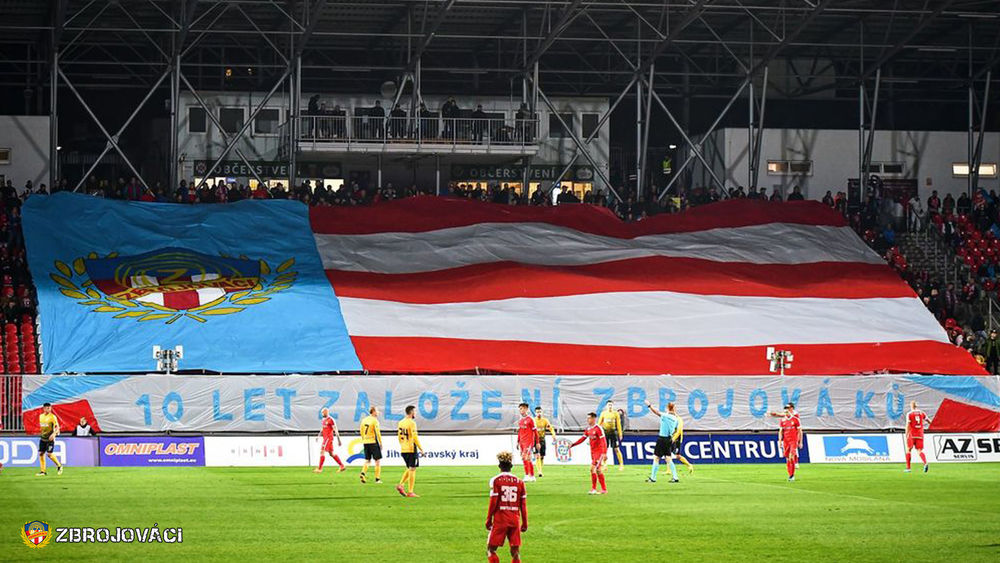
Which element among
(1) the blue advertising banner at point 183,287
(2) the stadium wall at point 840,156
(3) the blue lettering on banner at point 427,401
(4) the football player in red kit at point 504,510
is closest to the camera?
(4) the football player in red kit at point 504,510

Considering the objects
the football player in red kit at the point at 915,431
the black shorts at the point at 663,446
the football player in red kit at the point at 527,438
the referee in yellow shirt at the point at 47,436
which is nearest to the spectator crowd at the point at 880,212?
the football player in red kit at the point at 915,431

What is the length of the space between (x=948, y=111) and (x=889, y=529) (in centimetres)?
4980

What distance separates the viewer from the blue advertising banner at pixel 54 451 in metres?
35.8

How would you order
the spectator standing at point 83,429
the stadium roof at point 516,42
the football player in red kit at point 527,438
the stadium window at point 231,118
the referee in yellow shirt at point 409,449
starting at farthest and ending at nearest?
the stadium window at point 231,118 → the stadium roof at point 516,42 → the spectator standing at point 83,429 → the football player in red kit at point 527,438 → the referee in yellow shirt at point 409,449

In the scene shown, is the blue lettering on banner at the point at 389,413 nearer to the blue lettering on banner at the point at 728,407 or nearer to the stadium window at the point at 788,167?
the blue lettering on banner at the point at 728,407

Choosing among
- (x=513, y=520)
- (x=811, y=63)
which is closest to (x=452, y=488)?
(x=513, y=520)

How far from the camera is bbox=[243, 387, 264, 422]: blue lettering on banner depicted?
130ft

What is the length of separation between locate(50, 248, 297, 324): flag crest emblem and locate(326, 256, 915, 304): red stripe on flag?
2.74 m

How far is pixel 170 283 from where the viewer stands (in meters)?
46.0

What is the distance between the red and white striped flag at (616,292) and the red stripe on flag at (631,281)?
72mm

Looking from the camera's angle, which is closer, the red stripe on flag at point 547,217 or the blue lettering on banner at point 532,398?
the blue lettering on banner at point 532,398

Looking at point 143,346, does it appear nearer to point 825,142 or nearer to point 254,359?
point 254,359

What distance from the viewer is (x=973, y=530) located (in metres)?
23.5

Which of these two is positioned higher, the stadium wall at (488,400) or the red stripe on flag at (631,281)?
the red stripe on flag at (631,281)
